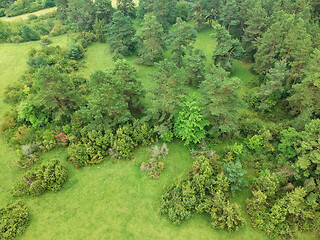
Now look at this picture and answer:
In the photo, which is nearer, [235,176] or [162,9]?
[235,176]

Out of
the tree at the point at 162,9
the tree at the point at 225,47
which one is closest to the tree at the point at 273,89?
the tree at the point at 225,47

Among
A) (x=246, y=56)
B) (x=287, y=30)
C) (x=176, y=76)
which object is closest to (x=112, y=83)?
(x=176, y=76)

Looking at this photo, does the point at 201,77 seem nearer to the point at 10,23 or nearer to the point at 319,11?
the point at 319,11

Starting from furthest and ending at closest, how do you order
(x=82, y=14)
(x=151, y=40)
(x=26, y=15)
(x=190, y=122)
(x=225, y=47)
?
(x=26, y=15) → (x=82, y=14) → (x=151, y=40) → (x=225, y=47) → (x=190, y=122)

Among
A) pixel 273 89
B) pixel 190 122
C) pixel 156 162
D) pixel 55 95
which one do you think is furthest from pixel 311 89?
pixel 55 95

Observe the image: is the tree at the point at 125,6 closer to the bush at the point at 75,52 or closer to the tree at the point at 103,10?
Answer: the tree at the point at 103,10

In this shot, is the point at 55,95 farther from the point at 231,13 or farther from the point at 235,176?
the point at 231,13
